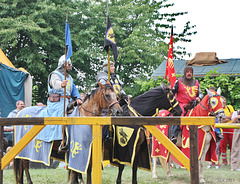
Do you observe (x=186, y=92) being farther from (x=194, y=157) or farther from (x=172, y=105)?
(x=194, y=157)

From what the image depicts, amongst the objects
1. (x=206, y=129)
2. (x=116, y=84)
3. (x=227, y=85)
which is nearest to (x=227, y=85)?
(x=227, y=85)

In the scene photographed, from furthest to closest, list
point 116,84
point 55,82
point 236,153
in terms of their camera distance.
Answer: point 236,153
point 116,84
point 55,82

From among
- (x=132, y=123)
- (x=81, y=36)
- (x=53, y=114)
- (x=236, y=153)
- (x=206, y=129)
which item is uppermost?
(x=81, y=36)

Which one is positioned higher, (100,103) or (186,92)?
(186,92)

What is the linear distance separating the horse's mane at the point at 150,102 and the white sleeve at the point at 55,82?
1446mm

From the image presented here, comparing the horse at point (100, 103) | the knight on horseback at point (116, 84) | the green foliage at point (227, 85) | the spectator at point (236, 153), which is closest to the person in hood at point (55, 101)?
the horse at point (100, 103)

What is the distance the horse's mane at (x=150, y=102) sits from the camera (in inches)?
257

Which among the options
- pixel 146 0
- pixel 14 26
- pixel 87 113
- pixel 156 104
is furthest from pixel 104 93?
pixel 146 0

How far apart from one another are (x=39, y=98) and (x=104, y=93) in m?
12.8

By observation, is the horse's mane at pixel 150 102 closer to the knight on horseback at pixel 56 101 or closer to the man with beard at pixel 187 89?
the man with beard at pixel 187 89

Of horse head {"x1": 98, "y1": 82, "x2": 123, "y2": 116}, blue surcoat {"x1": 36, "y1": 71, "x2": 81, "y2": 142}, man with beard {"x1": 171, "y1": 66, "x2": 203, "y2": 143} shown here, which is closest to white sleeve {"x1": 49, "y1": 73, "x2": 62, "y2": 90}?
blue surcoat {"x1": 36, "y1": 71, "x2": 81, "y2": 142}

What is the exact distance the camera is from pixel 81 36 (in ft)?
57.3

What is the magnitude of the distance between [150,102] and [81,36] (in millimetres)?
11545

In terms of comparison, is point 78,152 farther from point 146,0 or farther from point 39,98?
point 146,0
